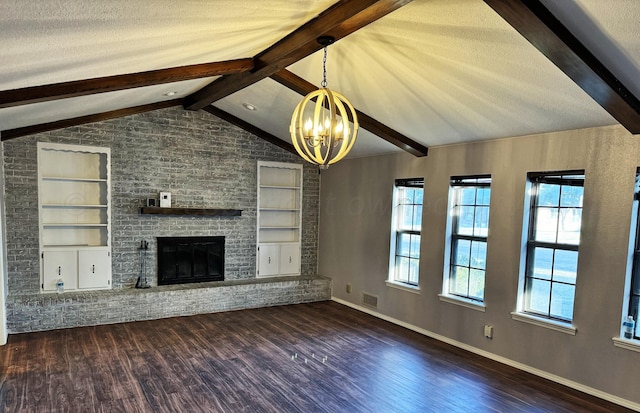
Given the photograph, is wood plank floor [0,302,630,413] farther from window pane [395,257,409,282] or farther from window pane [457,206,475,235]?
window pane [457,206,475,235]

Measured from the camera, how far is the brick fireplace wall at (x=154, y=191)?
209 inches

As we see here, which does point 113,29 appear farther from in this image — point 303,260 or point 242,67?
point 303,260

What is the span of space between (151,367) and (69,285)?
229 centimetres

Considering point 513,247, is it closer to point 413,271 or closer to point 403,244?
point 413,271

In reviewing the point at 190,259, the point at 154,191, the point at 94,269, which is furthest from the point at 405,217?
the point at 94,269

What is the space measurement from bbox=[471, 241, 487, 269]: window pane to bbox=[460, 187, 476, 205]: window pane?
20.1 inches

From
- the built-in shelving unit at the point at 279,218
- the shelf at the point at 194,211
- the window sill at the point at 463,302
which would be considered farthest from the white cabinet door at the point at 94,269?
the window sill at the point at 463,302

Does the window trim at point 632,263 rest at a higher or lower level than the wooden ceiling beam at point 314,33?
lower

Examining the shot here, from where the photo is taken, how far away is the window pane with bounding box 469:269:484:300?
4.92 metres

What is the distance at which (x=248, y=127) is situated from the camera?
686cm

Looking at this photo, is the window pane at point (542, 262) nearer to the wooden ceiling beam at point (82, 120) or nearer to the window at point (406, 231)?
the window at point (406, 231)

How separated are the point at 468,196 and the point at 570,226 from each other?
4.12ft

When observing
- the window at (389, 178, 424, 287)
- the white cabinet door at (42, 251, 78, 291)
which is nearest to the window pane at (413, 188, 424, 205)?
the window at (389, 178, 424, 287)

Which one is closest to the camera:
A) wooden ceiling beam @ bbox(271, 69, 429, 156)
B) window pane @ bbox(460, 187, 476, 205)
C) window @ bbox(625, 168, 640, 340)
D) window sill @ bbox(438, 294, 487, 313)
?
window @ bbox(625, 168, 640, 340)
